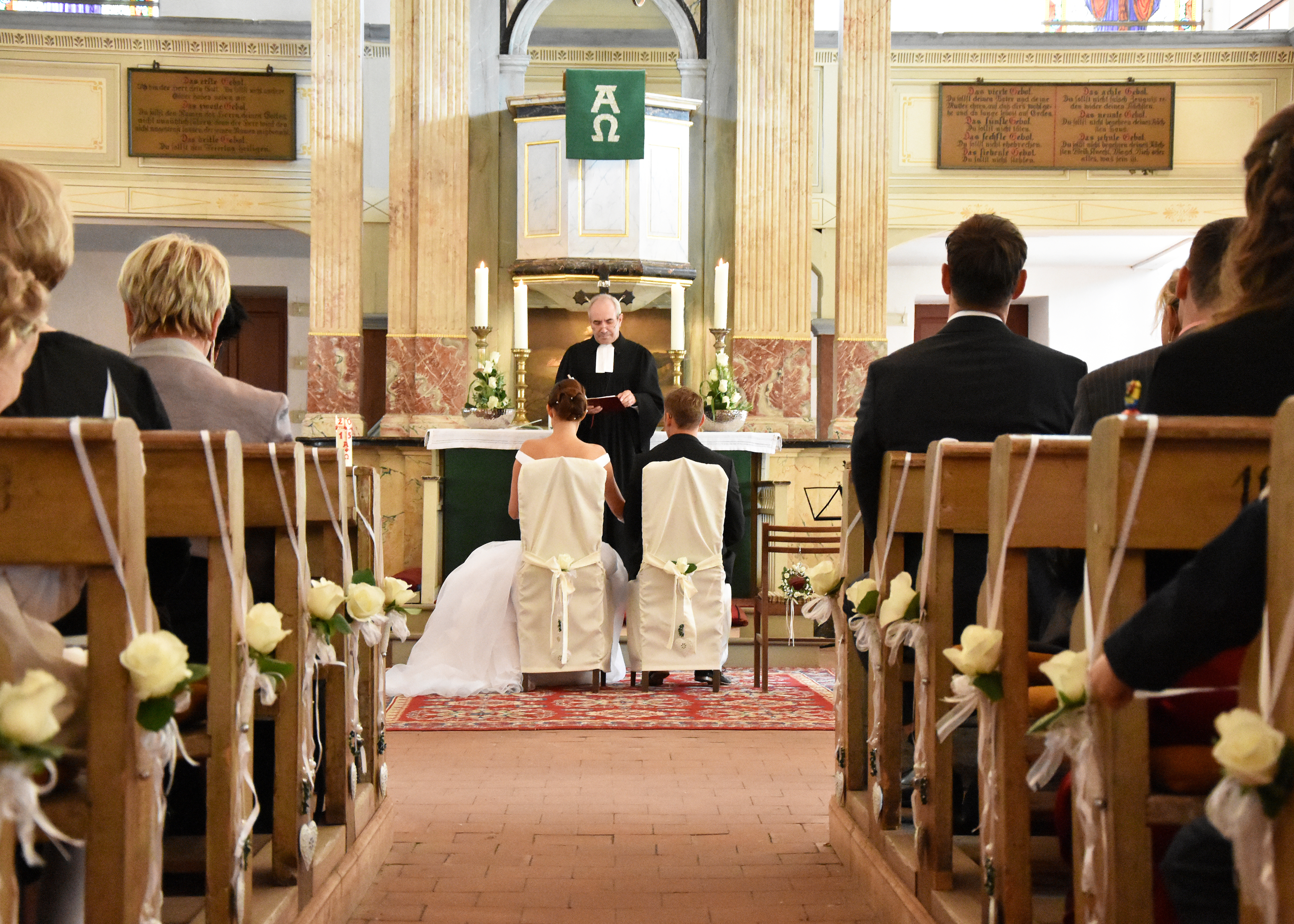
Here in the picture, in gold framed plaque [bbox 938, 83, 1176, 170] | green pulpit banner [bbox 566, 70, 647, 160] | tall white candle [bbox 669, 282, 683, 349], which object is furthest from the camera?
gold framed plaque [bbox 938, 83, 1176, 170]

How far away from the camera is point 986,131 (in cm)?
1133

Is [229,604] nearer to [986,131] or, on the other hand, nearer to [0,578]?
[0,578]

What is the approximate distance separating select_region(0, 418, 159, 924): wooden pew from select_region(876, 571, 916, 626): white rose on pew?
132cm

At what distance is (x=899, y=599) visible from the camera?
2.36m

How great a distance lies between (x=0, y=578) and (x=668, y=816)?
2197 mm

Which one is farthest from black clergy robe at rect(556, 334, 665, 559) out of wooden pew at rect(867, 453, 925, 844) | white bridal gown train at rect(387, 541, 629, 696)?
wooden pew at rect(867, 453, 925, 844)

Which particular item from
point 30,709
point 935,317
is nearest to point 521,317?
point 30,709

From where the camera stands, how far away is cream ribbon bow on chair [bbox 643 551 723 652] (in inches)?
209

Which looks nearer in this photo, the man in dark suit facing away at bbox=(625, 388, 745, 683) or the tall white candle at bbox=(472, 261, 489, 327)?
the man in dark suit facing away at bbox=(625, 388, 745, 683)

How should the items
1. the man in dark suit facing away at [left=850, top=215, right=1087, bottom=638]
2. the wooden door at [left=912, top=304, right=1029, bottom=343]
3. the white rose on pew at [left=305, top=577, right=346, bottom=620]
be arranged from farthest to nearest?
the wooden door at [left=912, top=304, right=1029, bottom=343] → the man in dark suit facing away at [left=850, top=215, right=1087, bottom=638] → the white rose on pew at [left=305, top=577, right=346, bottom=620]

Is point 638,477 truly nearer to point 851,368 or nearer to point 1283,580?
point 851,368

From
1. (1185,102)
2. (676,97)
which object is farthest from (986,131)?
(676,97)

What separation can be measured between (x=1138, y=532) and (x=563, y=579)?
12.7 ft

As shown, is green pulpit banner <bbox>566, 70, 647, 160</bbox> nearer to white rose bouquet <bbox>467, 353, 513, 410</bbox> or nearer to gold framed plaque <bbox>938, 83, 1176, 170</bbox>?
white rose bouquet <bbox>467, 353, 513, 410</bbox>
